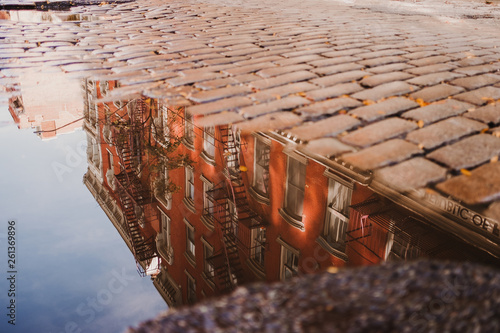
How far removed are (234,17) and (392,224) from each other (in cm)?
571

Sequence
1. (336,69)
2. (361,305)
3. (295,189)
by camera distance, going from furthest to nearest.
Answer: (295,189) → (336,69) → (361,305)

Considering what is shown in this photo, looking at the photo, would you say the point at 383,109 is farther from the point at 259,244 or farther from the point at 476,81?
the point at 259,244

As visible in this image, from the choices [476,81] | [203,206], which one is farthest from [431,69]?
[203,206]

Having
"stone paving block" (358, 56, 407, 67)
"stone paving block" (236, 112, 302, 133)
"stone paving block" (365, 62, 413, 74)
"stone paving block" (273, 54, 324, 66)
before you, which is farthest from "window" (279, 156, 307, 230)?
"stone paving block" (236, 112, 302, 133)

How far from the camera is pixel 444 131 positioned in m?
2.90

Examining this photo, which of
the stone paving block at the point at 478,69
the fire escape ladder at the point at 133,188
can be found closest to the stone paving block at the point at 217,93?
the fire escape ladder at the point at 133,188

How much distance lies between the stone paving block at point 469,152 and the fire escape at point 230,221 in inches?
88.9

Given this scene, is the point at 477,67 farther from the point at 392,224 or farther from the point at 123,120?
the point at 123,120

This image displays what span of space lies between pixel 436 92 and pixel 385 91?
1.46 feet

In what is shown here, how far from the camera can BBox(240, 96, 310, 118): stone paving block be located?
3.24m

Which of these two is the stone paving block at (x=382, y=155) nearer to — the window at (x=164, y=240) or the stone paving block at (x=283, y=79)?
the stone paving block at (x=283, y=79)

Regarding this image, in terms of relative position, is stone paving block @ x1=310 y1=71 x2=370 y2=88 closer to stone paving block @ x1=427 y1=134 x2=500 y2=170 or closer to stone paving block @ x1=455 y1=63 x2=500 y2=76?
stone paving block @ x1=455 y1=63 x2=500 y2=76

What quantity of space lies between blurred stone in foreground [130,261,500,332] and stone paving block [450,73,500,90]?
2811 millimetres

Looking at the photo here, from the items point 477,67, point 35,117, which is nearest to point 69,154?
point 35,117
